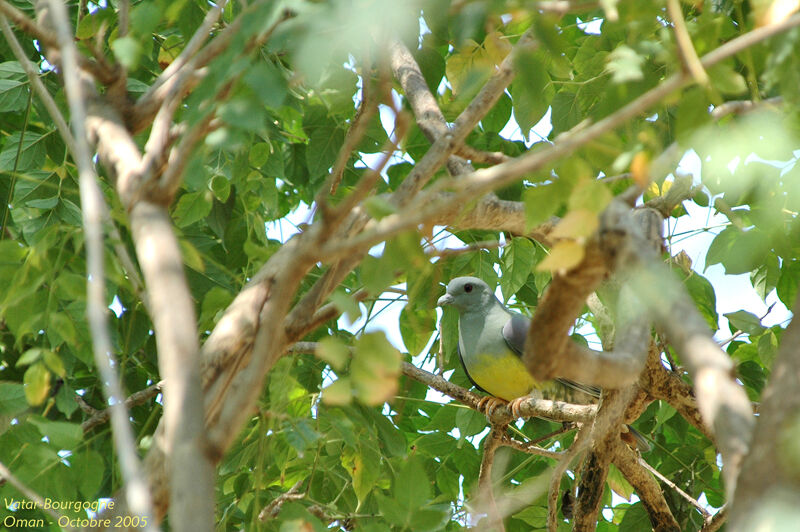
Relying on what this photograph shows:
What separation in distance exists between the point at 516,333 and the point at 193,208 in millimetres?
2280

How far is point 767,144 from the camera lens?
4.60 ft

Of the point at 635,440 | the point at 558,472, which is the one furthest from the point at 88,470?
the point at 635,440

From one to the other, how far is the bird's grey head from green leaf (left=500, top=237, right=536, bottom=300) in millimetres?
1306

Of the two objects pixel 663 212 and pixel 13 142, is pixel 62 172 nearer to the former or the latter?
pixel 13 142

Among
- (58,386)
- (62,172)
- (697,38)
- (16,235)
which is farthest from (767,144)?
(16,235)

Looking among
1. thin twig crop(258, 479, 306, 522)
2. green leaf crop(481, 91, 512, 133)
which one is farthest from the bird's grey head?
thin twig crop(258, 479, 306, 522)

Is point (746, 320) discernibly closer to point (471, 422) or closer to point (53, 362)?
point (471, 422)

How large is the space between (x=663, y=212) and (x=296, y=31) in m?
1.41

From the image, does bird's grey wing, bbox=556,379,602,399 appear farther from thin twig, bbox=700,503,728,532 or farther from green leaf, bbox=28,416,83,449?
green leaf, bbox=28,416,83,449

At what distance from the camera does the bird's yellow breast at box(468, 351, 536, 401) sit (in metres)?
4.18

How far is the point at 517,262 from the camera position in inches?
119

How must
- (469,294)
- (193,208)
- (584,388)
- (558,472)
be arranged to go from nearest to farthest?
1. (193,208)
2. (558,472)
3. (584,388)
4. (469,294)

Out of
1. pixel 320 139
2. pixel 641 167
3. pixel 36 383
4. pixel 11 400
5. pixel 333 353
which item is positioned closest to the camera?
pixel 641 167

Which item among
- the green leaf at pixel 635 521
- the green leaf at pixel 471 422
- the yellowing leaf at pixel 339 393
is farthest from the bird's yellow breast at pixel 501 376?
the yellowing leaf at pixel 339 393
